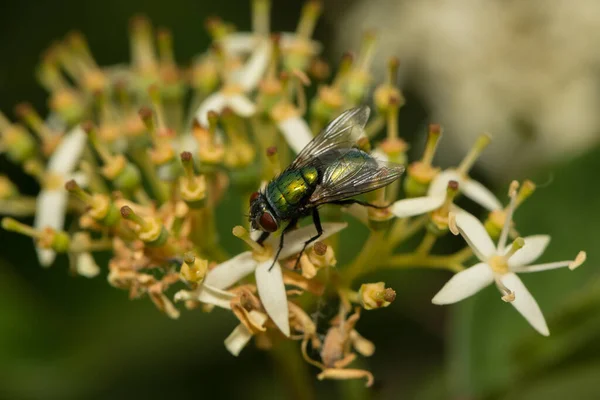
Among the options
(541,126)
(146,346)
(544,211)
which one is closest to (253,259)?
(544,211)

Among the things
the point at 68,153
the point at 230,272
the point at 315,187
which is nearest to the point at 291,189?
the point at 315,187

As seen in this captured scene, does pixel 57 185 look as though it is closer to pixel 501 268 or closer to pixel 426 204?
pixel 426 204

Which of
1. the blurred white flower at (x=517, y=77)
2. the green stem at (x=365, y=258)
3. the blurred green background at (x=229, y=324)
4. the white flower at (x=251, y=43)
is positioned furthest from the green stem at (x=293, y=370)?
the blurred white flower at (x=517, y=77)

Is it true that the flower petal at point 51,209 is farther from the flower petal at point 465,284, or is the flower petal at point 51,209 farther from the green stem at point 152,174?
the flower petal at point 465,284

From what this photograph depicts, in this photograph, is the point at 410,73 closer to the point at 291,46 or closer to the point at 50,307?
the point at 291,46

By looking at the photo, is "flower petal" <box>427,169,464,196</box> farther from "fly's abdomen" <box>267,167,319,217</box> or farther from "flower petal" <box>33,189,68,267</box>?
"flower petal" <box>33,189,68,267</box>
